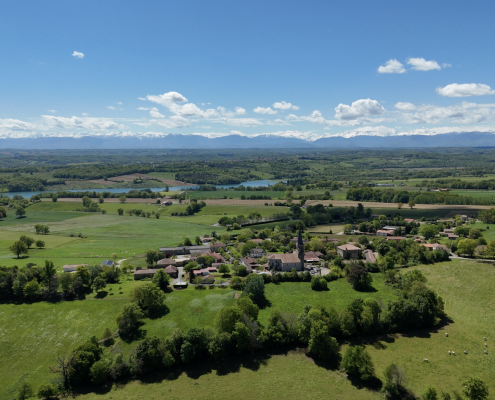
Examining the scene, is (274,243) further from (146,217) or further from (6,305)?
(146,217)

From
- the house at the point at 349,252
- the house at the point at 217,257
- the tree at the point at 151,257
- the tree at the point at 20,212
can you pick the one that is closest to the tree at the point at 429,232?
the house at the point at 349,252

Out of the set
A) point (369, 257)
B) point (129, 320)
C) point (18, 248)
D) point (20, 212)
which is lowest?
point (129, 320)

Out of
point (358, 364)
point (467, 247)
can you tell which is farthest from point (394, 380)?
point (467, 247)

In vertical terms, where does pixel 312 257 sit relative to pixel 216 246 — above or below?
below

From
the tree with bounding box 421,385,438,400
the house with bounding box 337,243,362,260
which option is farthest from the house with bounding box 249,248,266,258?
the tree with bounding box 421,385,438,400

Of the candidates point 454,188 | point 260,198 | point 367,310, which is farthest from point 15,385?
point 454,188

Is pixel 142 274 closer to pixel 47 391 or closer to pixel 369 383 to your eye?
pixel 47 391

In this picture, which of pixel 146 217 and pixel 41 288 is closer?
pixel 41 288
